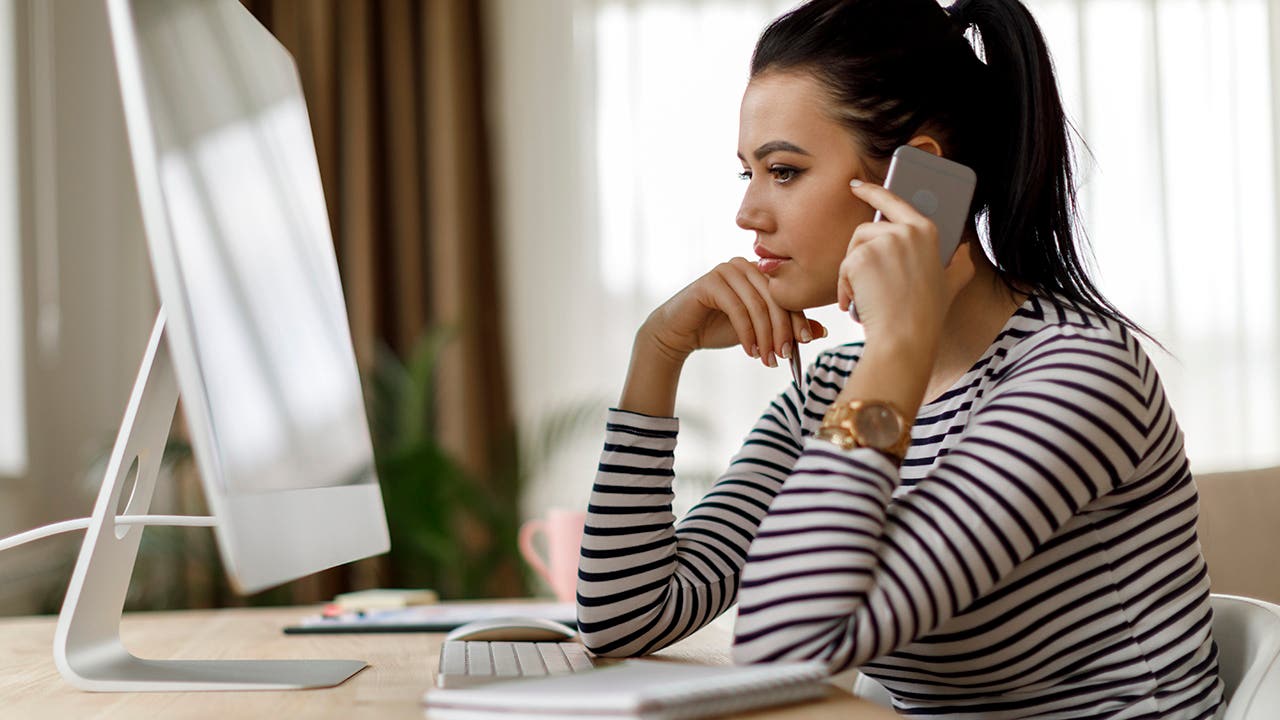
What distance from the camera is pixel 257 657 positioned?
3.35ft

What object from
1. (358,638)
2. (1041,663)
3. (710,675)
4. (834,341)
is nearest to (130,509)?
(358,638)

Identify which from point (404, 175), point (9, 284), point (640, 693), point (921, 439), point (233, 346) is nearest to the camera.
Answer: point (640, 693)

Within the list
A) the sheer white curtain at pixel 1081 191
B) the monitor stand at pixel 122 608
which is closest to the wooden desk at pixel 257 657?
the monitor stand at pixel 122 608

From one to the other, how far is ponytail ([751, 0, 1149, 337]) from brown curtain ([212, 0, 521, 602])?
2.22 metres

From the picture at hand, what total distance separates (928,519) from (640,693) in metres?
0.30

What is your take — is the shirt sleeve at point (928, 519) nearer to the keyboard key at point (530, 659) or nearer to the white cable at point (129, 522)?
the keyboard key at point (530, 659)

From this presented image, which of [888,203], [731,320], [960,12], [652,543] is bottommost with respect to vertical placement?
[652,543]

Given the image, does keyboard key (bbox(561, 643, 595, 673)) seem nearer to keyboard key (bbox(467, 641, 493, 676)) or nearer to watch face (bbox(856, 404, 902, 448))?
keyboard key (bbox(467, 641, 493, 676))

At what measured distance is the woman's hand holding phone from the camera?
1099 mm

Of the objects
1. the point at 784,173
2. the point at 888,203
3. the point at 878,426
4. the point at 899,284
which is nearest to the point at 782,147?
the point at 784,173

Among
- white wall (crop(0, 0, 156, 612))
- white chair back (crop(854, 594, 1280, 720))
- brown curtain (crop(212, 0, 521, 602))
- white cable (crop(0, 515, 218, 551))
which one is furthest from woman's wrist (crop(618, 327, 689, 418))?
brown curtain (crop(212, 0, 521, 602))

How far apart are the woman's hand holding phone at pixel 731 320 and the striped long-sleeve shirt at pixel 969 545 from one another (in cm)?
9

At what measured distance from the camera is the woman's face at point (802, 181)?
1065mm

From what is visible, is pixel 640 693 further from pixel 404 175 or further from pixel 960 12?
pixel 404 175
